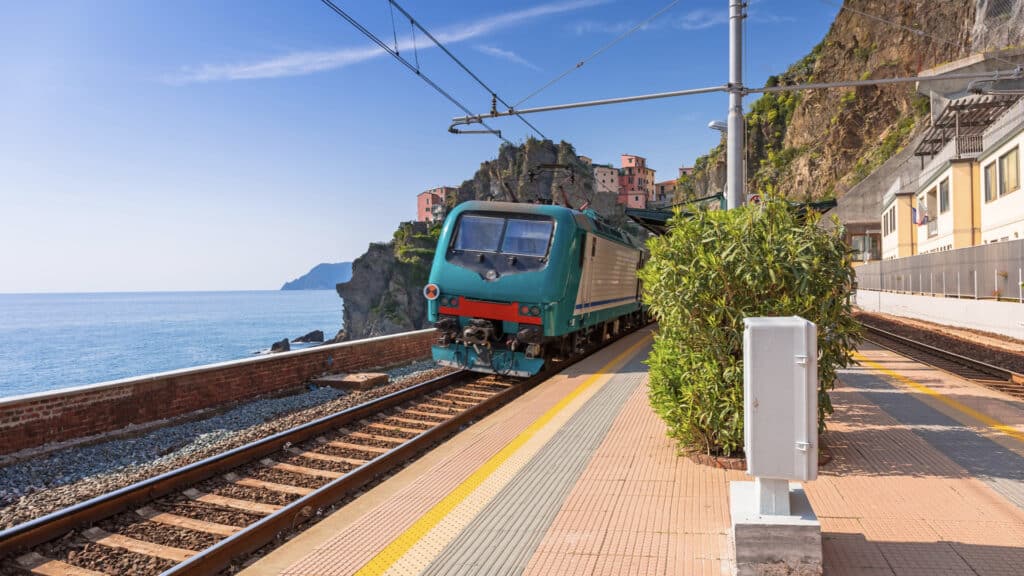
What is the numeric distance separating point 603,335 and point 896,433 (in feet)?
32.0

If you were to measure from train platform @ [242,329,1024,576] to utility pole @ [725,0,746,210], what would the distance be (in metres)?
3.80

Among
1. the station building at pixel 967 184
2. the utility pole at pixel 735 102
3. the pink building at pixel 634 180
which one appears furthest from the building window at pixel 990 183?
the pink building at pixel 634 180

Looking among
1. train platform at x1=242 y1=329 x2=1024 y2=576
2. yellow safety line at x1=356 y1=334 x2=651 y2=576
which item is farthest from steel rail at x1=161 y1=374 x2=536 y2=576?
yellow safety line at x1=356 y1=334 x2=651 y2=576

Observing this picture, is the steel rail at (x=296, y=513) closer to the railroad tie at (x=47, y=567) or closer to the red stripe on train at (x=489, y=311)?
the railroad tie at (x=47, y=567)

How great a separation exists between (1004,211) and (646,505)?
26258mm

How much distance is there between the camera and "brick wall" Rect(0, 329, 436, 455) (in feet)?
23.6

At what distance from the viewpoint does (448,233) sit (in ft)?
39.2

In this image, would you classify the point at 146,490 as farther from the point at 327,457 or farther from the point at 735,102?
the point at 735,102

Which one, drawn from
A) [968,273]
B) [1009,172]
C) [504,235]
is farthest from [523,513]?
[1009,172]

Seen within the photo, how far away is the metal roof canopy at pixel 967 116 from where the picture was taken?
31.2 meters

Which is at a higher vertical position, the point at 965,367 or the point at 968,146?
the point at 968,146

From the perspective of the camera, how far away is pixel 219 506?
17.9 ft

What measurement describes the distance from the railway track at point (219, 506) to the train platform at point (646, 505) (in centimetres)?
29

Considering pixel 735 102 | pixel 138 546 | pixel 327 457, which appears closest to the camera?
pixel 138 546
